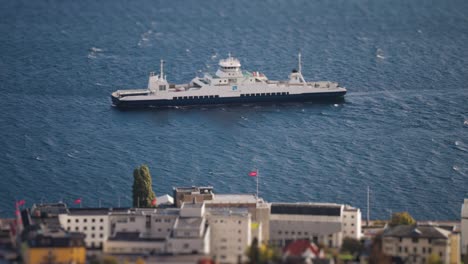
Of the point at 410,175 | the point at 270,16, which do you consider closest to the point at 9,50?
the point at 270,16

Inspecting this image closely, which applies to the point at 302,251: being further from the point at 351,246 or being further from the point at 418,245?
the point at 418,245

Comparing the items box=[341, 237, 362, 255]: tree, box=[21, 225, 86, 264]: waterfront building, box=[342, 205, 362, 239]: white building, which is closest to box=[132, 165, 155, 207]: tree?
box=[342, 205, 362, 239]: white building

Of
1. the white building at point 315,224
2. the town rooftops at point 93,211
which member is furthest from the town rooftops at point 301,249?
the town rooftops at point 93,211

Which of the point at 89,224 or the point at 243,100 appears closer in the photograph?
the point at 89,224

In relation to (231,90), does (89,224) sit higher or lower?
lower

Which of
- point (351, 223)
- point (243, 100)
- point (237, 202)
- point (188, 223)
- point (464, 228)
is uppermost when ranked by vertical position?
point (243, 100)

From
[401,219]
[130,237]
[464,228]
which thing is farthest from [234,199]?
[464,228]
